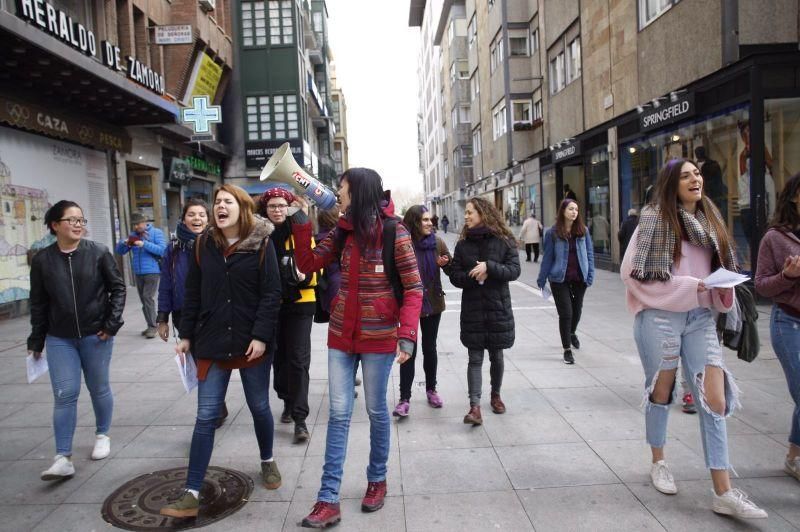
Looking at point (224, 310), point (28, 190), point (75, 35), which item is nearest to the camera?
point (224, 310)

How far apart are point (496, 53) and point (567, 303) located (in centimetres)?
2330

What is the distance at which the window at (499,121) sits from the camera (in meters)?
28.0

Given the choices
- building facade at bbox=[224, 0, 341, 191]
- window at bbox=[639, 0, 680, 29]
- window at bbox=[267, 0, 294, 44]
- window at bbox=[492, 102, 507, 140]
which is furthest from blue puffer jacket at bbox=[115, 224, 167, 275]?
window at bbox=[492, 102, 507, 140]

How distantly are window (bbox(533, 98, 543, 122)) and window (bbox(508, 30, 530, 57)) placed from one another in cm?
220

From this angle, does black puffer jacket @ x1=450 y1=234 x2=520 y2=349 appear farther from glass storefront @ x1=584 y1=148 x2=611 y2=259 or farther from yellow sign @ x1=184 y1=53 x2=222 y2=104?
yellow sign @ x1=184 y1=53 x2=222 y2=104

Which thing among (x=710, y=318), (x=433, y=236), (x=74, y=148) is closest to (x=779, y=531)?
(x=710, y=318)

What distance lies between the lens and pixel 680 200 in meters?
3.63

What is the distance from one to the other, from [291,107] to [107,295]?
79.6ft

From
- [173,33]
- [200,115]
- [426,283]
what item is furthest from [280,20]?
[426,283]

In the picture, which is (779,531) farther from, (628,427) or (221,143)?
(221,143)

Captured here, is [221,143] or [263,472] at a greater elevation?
[221,143]

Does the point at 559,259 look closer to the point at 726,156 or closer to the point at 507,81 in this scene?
the point at 726,156

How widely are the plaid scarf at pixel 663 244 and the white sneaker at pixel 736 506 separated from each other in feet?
3.99

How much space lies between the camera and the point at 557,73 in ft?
70.7
